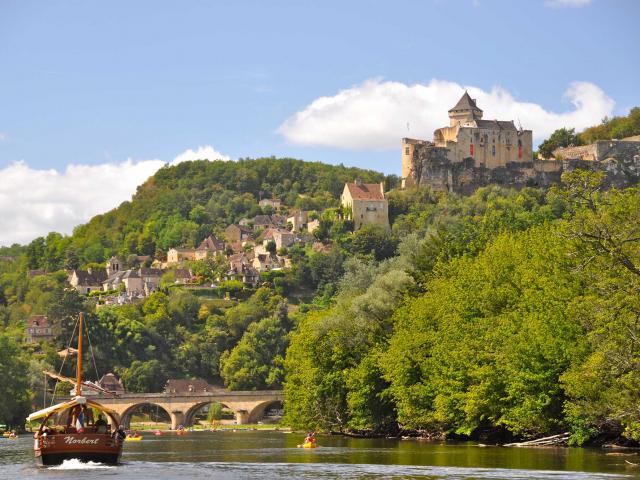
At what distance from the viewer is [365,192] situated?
194750 millimetres

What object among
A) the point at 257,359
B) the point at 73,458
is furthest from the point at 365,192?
the point at 73,458

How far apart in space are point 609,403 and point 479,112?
14674 centimetres

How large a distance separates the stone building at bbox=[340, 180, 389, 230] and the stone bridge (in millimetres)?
62861

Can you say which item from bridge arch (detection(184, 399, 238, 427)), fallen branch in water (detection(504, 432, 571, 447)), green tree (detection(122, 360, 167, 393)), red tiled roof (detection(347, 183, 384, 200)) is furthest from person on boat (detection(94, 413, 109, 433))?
red tiled roof (detection(347, 183, 384, 200))

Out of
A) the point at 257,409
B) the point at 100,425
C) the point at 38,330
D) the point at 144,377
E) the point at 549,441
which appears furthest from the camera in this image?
the point at 38,330

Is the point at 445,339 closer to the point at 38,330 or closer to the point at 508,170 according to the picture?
the point at 38,330

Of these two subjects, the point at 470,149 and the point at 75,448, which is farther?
the point at 470,149

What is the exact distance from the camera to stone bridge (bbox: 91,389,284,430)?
12988 cm

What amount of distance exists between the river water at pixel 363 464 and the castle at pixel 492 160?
121642mm

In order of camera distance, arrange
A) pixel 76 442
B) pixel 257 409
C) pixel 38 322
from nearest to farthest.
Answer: pixel 76 442 < pixel 257 409 < pixel 38 322

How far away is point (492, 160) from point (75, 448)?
465 feet

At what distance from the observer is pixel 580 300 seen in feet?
180

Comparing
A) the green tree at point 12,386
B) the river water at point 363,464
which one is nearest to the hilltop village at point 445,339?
the green tree at point 12,386

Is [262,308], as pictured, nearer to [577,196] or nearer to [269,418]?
[269,418]
